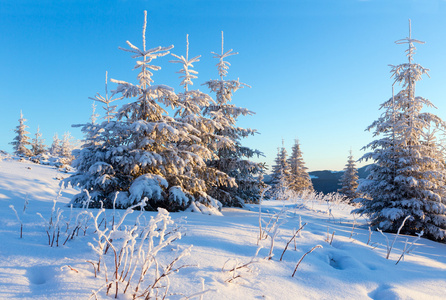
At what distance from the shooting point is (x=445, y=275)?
3256mm

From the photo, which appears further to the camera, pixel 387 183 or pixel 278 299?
pixel 387 183

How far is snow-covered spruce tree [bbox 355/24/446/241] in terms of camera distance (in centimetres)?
764

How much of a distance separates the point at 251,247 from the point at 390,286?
144cm

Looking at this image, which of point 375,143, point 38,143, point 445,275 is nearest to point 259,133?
point 375,143

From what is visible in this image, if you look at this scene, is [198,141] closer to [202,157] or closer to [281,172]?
[202,157]

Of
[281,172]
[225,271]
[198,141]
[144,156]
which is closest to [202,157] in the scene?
[198,141]

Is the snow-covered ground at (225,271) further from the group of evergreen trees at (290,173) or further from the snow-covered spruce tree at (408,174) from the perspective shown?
the group of evergreen trees at (290,173)

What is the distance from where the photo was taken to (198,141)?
7.80 m

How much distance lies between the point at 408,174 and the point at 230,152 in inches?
253

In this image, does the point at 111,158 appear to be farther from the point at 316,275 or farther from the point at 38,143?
the point at 38,143

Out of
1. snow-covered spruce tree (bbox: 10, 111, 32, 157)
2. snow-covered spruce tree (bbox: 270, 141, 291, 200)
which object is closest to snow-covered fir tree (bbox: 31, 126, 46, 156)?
snow-covered spruce tree (bbox: 10, 111, 32, 157)

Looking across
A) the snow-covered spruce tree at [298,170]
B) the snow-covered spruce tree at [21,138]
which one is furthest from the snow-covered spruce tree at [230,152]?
the snow-covered spruce tree at [21,138]

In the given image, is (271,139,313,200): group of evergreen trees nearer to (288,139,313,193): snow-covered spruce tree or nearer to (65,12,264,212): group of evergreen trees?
(288,139,313,193): snow-covered spruce tree

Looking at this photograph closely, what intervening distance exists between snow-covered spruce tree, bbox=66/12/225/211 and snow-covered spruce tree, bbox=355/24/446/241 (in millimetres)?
6208
